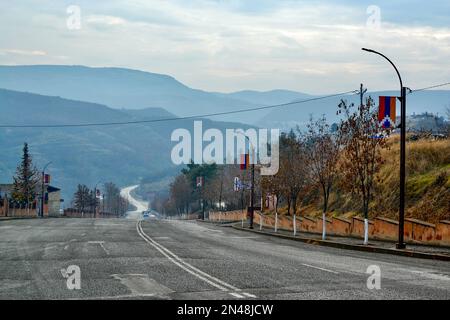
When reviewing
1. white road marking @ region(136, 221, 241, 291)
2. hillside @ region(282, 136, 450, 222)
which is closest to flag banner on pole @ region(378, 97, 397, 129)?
hillside @ region(282, 136, 450, 222)

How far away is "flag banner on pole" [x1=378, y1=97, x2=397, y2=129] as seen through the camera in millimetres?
30641

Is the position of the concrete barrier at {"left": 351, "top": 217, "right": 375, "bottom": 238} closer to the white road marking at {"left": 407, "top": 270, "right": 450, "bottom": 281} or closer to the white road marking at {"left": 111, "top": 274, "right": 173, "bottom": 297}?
the white road marking at {"left": 407, "top": 270, "right": 450, "bottom": 281}

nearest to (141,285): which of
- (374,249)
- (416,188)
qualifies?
(374,249)

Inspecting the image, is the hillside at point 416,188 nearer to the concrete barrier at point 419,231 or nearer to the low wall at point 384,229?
the low wall at point 384,229

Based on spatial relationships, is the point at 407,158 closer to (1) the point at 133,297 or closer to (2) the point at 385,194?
(2) the point at 385,194

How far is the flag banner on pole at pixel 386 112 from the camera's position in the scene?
101 feet

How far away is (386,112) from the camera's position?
3062cm

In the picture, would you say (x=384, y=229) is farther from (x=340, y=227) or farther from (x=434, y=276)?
(x=434, y=276)

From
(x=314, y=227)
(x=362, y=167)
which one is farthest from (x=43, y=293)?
(x=314, y=227)

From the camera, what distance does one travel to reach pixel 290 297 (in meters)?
13.2

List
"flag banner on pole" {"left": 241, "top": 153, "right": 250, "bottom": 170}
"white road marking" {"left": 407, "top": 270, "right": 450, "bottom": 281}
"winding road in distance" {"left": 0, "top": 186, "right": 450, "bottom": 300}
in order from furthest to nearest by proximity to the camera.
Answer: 1. "flag banner on pole" {"left": 241, "top": 153, "right": 250, "bottom": 170}
2. "white road marking" {"left": 407, "top": 270, "right": 450, "bottom": 281}
3. "winding road in distance" {"left": 0, "top": 186, "right": 450, "bottom": 300}

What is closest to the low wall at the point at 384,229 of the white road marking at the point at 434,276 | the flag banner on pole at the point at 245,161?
the white road marking at the point at 434,276
